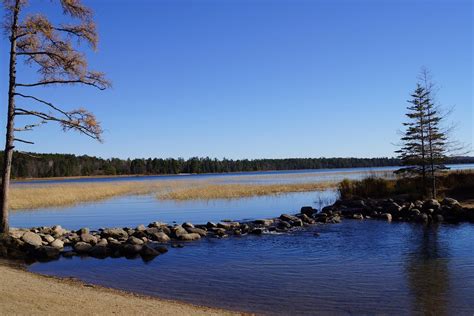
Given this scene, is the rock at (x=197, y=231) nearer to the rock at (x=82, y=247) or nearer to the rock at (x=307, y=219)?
the rock at (x=82, y=247)

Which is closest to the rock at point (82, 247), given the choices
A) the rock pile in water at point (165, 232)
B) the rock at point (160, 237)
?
the rock pile in water at point (165, 232)

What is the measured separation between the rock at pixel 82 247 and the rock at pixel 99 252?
296 mm

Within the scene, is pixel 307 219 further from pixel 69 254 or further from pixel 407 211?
pixel 69 254

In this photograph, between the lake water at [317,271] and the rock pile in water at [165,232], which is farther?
the rock pile in water at [165,232]

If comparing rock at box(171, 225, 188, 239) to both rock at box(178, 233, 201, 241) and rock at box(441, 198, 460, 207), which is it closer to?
rock at box(178, 233, 201, 241)

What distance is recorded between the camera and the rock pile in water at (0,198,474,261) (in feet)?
56.2

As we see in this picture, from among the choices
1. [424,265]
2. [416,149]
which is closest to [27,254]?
[424,265]

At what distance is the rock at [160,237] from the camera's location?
2021 centimetres

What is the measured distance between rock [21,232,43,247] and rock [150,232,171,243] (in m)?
4.74

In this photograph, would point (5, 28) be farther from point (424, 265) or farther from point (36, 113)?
point (424, 265)

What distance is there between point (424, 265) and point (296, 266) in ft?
12.9

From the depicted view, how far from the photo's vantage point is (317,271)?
Result: 538 inches

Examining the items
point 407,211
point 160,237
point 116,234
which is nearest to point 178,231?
point 160,237

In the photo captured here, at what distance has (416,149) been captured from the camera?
3106 cm
